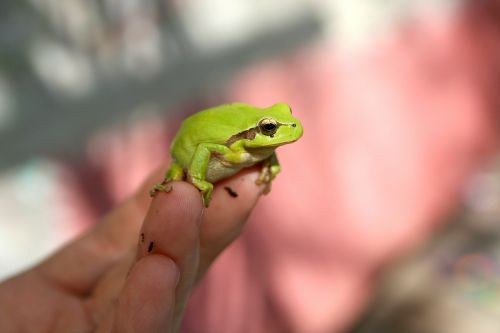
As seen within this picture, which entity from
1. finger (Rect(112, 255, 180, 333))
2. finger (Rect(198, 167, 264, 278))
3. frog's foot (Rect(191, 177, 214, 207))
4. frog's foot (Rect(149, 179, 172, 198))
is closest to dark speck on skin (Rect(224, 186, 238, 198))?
finger (Rect(198, 167, 264, 278))

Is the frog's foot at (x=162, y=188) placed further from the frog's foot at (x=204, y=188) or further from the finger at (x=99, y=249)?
the finger at (x=99, y=249)

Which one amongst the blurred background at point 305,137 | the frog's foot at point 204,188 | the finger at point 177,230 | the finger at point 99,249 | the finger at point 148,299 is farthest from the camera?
the blurred background at point 305,137

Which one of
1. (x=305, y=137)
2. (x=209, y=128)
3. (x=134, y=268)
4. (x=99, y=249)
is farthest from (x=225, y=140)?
(x=305, y=137)

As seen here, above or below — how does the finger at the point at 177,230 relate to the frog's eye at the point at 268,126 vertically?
below

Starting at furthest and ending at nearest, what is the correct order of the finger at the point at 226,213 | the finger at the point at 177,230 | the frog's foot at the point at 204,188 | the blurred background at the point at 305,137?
the blurred background at the point at 305,137 → the finger at the point at 226,213 → the frog's foot at the point at 204,188 → the finger at the point at 177,230

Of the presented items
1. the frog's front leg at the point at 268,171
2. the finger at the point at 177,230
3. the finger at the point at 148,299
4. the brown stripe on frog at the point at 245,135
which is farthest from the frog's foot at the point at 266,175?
the finger at the point at 148,299

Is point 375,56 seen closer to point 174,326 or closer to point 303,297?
point 303,297

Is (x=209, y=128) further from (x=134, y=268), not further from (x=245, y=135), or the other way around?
(x=134, y=268)
